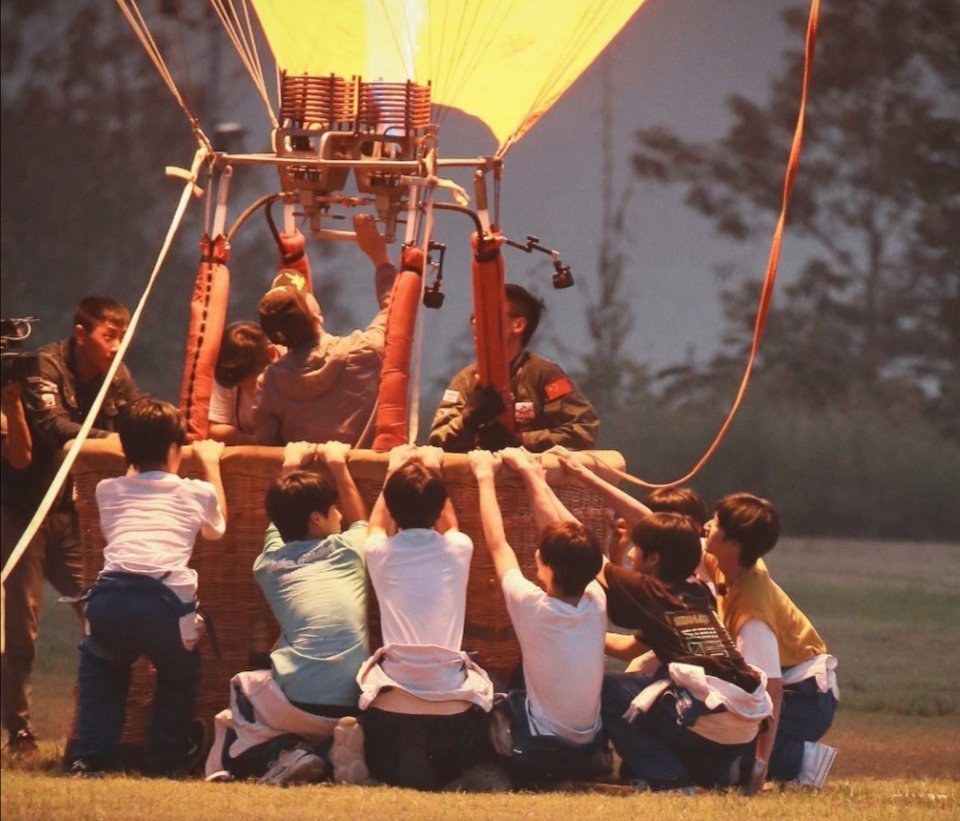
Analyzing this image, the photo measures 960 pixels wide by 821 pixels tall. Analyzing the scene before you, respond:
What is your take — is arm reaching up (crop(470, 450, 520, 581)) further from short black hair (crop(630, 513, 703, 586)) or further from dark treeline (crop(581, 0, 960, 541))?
dark treeline (crop(581, 0, 960, 541))

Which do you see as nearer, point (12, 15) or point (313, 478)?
point (313, 478)

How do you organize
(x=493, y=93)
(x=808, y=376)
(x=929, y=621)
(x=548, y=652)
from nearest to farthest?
(x=548, y=652) → (x=493, y=93) → (x=929, y=621) → (x=808, y=376)

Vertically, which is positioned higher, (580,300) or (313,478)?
(580,300)

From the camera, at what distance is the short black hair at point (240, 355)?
5.80 metres

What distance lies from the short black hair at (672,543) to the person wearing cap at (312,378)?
84 cm

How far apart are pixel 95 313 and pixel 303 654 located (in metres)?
1.41

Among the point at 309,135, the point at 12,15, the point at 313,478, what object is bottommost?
the point at 313,478

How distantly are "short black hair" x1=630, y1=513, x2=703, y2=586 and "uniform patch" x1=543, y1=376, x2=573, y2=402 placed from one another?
87 centimetres

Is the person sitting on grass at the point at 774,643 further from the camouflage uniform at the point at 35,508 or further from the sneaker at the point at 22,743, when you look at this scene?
the sneaker at the point at 22,743

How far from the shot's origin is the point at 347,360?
18.0ft

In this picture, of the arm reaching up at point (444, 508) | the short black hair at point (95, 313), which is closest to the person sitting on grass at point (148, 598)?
the arm reaching up at point (444, 508)

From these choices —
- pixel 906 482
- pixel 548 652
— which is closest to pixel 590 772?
pixel 548 652

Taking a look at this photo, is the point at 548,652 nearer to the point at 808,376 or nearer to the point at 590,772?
the point at 590,772

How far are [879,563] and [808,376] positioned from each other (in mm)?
3158
